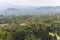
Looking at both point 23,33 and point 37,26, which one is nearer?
point 23,33

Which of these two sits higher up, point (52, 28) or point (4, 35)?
A: point (4, 35)

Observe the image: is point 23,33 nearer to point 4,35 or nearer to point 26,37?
point 26,37

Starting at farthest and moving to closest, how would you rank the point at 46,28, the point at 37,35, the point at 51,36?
1. the point at 46,28
2. the point at 37,35
3. the point at 51,36

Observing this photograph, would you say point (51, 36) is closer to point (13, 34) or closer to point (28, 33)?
point (28, 33)

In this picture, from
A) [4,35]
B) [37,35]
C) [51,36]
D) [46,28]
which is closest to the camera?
[4,35]

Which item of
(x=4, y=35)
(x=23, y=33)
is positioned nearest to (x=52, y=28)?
(x=23, y=33)

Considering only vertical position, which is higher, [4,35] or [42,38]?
[4,35]

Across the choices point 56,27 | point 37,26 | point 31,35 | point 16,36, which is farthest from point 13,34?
point 56,27

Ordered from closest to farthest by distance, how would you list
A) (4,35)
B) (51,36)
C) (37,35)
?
(4,35)
(51,36)
(37,35)

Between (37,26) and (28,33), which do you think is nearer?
(28,33)
